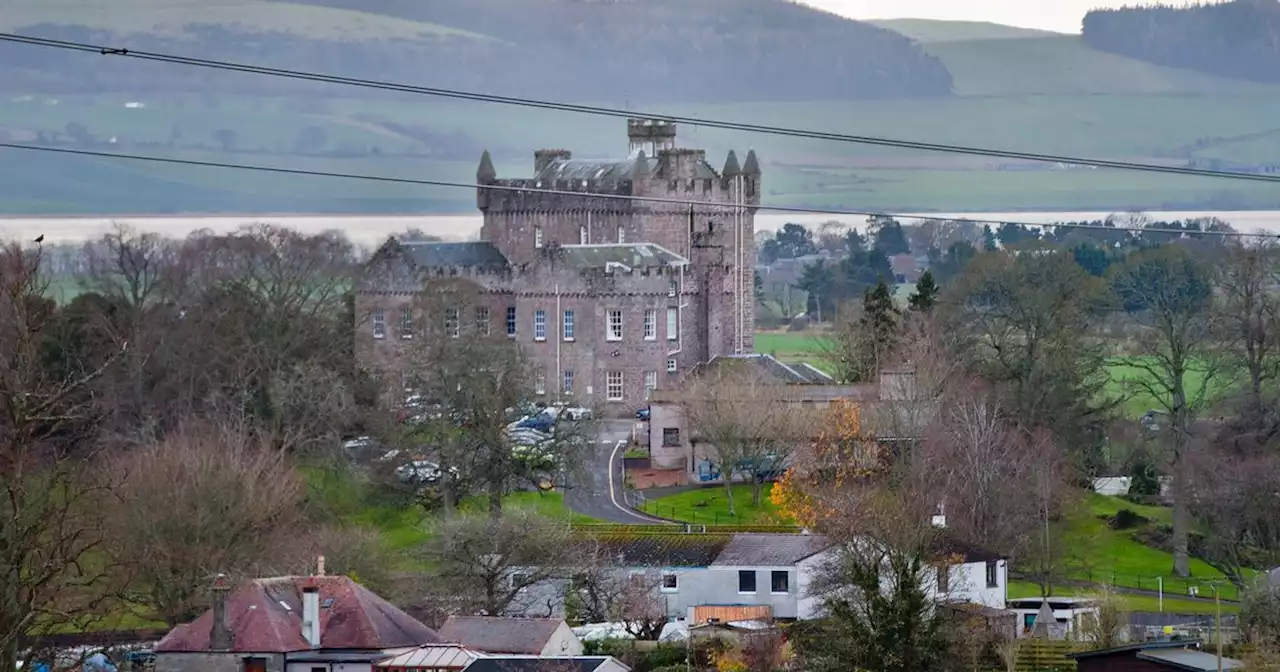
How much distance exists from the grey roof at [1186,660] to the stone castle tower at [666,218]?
136ft

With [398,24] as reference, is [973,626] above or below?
below

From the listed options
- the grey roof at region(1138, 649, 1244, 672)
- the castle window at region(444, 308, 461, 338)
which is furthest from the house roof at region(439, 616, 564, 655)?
Result: the castle window at region(444, 308, 461, 338)

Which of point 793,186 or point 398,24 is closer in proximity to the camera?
point 793,186

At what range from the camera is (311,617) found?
156 ft

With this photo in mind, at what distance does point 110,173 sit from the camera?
13450 cm

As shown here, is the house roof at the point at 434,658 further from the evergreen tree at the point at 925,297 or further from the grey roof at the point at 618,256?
the grey roof at the point at 618,256

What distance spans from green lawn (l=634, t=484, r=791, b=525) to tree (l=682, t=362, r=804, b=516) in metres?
0.27

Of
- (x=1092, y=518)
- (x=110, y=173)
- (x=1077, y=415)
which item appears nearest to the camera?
(x=1092, y=518)

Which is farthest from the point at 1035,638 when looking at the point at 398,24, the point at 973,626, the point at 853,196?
the point at 398,24

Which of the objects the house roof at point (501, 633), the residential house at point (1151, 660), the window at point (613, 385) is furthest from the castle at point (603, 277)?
the residential house at point (1151, 660)

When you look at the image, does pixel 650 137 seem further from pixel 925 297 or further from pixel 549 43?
pixel 549 43

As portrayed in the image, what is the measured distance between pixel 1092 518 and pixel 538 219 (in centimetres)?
3258

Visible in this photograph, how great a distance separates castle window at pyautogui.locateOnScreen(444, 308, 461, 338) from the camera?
77262mm

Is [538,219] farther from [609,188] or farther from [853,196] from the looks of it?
[853,196]
